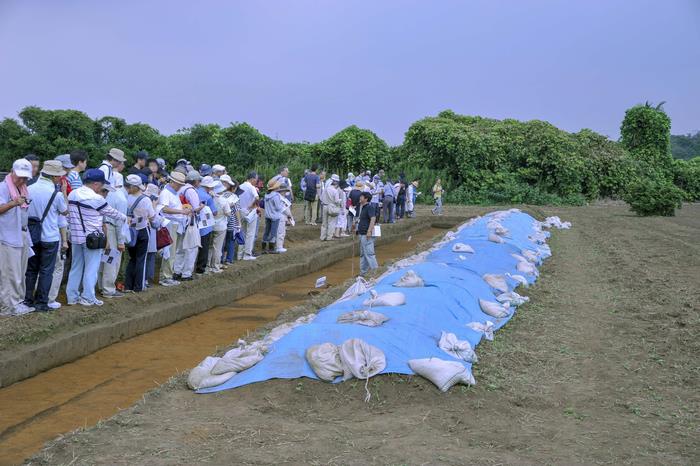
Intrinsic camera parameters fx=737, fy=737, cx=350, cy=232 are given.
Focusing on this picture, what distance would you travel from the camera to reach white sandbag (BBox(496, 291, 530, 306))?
9.88m

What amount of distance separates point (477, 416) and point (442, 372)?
568 mm

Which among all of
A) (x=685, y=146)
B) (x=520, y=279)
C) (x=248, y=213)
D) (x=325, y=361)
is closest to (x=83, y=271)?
(x=325, y=361)

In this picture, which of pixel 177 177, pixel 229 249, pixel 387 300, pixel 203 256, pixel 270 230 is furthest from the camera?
pixel 270 230

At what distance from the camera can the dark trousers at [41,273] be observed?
8.39 meters

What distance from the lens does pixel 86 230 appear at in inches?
348

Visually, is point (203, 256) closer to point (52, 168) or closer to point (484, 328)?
point (52, 168)

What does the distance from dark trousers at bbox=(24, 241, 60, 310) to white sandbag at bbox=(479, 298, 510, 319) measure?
5.14 metres

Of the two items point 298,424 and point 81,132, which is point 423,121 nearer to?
point 81,132

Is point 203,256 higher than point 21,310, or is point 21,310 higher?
point 203,256

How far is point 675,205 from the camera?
30.3m

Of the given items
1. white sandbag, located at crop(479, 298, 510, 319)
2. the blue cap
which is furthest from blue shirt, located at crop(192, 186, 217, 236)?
white sandbag, located at crop(479, 298, 510, 319)

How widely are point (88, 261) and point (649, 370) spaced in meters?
6.42

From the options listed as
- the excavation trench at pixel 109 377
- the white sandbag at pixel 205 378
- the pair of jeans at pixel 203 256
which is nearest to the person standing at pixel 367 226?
the excavation trench at pixel 109 377

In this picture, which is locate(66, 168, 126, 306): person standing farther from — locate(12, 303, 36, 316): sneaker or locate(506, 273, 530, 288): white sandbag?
locate(506, 273, 530, 288): white sandbag
